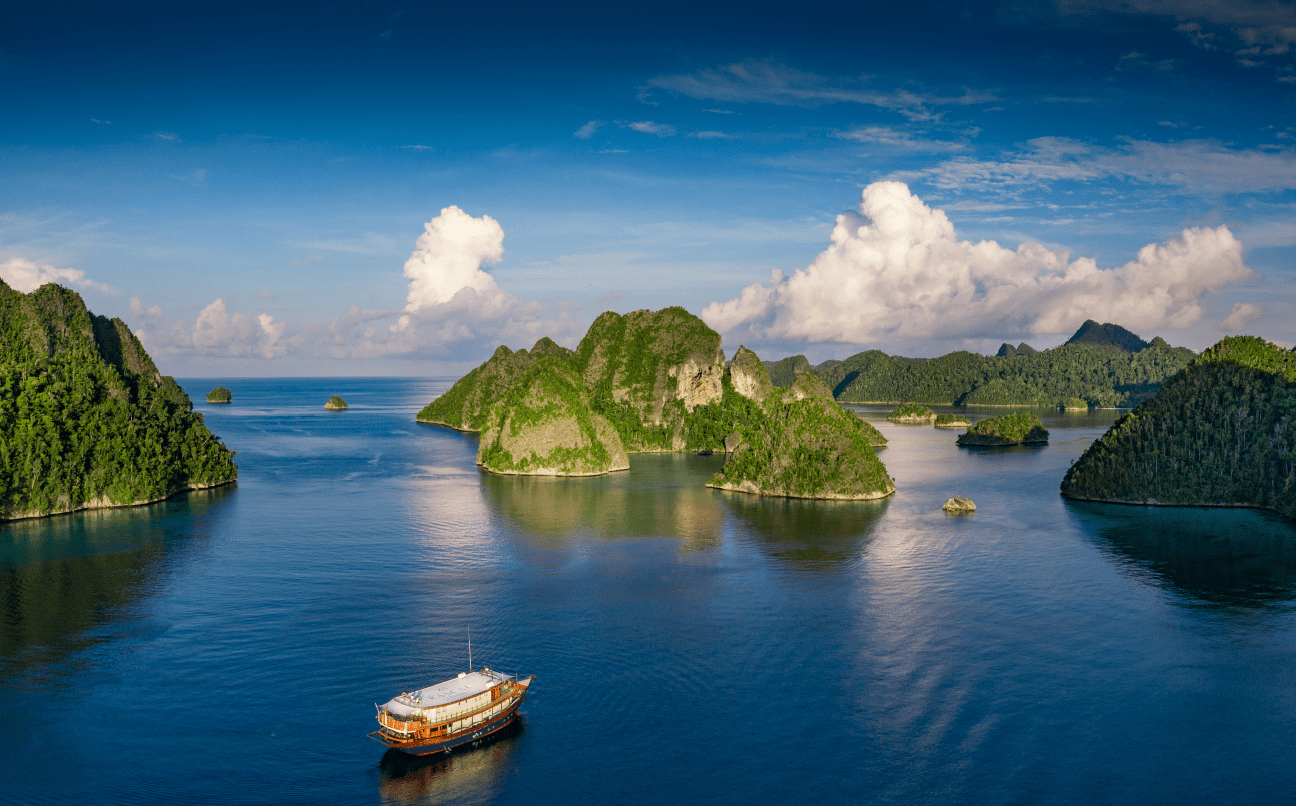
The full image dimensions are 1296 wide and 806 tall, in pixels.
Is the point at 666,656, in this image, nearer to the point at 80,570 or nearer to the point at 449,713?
the point at 449,713

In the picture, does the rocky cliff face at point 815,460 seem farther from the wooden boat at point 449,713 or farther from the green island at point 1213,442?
the wooden boat at point 449,713

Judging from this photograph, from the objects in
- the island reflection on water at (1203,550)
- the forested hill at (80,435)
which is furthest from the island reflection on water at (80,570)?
the island reflection on water at (1203,550)

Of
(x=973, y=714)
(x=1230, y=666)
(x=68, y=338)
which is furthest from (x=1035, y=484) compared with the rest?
(x=68, y=338)

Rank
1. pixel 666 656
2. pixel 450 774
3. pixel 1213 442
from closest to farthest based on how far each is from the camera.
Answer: pixel 450 774 < pixel 666 656 < pixel 1213 442

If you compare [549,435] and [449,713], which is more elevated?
[549,435]

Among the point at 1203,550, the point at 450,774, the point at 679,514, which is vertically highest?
the point at 679,514

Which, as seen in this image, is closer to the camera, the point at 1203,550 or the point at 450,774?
the point at 450,774

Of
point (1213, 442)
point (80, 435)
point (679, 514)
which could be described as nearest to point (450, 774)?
point (679, 514)

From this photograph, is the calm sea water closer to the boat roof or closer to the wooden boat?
the wooden boat
